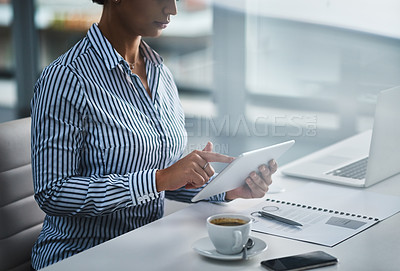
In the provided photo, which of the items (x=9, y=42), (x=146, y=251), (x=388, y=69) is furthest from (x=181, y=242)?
(x=9, y=42)

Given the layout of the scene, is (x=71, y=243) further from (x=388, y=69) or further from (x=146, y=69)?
(x=388, y=69)

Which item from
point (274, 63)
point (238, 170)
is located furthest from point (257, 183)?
point (274, 63)

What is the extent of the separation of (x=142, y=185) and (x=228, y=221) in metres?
0.32

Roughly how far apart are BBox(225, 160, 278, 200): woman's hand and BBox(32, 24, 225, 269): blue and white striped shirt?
6 centimetres

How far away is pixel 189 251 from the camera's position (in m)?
1.27

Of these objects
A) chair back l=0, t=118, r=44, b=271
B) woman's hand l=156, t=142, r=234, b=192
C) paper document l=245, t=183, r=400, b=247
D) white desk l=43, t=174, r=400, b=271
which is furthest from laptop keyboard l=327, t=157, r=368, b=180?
chair back l=0, t=118, r=44, b=271

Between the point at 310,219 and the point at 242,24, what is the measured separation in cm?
323

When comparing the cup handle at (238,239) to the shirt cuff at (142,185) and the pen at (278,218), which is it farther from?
the shirt cuff at (142,185)

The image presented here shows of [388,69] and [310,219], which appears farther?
[388,69]

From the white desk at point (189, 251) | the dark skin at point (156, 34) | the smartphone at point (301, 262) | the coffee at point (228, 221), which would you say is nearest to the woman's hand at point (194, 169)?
the dark skin at point (156, 34)

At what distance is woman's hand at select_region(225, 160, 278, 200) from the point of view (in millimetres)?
1558

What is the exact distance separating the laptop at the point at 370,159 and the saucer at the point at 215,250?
1.90 ft

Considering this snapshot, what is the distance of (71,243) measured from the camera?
5.13ft

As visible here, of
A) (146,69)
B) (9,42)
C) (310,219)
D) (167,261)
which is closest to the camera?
(167,261)
